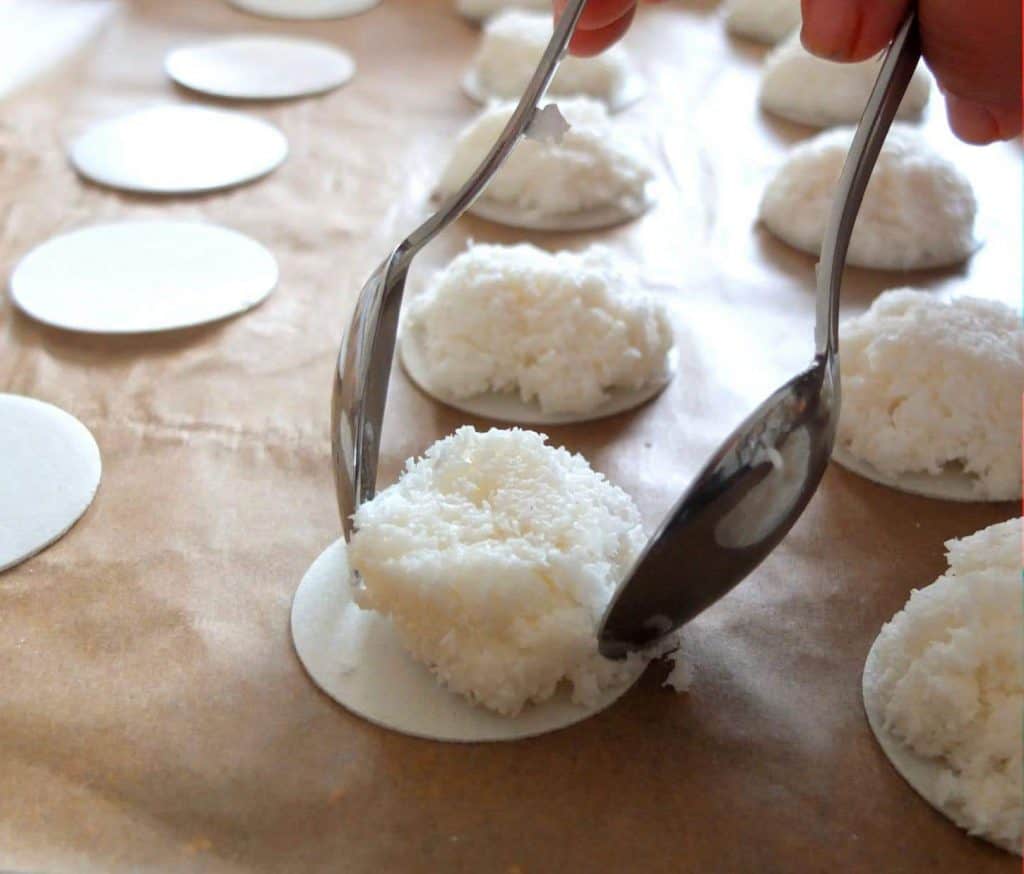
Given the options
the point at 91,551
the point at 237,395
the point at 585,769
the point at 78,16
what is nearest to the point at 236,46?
the point at 78,16

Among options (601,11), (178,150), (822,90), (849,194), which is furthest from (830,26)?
(178,150)

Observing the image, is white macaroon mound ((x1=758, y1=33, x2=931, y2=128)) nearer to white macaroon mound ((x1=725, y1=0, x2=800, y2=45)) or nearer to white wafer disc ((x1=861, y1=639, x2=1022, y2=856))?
white macaroon mound ((x1=725, y1=0, x2=800, y2=45))

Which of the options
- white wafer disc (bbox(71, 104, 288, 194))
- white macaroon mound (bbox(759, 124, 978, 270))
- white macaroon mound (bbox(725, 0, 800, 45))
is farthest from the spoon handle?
white macaroon mound (bbox(725, 0, 800, 45))

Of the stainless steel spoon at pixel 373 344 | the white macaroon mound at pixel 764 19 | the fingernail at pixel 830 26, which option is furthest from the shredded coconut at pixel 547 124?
the white macaroon mound at pixel 764 19

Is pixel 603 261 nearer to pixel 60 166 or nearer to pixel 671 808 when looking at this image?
pixel 671 808

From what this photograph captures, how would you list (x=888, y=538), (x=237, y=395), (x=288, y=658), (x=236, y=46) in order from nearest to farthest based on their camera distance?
(x=288, y=658) → (x=888, y=538) → (x=237, y=395) → (x=236, y=46)

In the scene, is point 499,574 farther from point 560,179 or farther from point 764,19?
point 764,19
